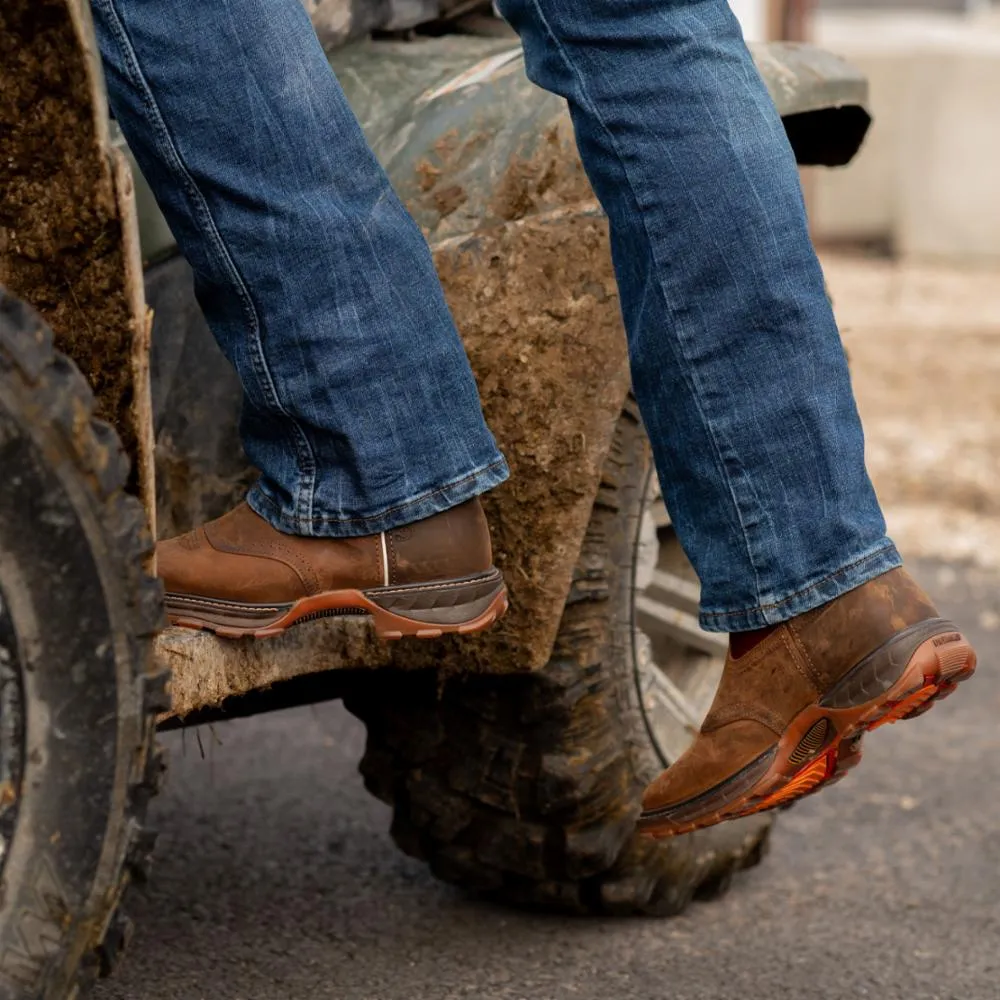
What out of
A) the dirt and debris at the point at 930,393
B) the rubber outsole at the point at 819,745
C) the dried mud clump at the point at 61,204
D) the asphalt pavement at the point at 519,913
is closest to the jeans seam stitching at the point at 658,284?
the rubber outsole at the point at 819,745

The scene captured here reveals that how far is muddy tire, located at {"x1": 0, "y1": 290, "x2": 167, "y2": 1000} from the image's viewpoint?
1590mm

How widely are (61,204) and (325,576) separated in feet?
1.61

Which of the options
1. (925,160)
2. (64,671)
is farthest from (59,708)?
(925,160)

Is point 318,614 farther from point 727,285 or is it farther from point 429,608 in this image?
point 727,285

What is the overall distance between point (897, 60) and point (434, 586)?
9.30 metres

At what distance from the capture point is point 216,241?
1.91m

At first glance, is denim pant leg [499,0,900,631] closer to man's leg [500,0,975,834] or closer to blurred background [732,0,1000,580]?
man's leg [500,0,975,834]

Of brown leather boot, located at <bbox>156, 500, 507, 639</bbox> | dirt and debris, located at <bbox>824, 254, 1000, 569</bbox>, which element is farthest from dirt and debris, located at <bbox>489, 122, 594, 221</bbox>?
dirt and debris, located at <bbox>824, 254, 1000, 569</bbox>

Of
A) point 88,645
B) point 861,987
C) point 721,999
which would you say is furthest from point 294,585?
point 861,987

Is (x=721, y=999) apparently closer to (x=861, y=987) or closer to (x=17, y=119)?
(x=861, y=987)

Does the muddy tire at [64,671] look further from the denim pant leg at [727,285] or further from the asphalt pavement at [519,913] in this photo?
the asphalt pavement at [519,913]

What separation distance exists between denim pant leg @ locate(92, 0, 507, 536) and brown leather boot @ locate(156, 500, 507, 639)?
30 mm

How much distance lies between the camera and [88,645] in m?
1.62

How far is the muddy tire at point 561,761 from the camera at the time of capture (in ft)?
8.16
